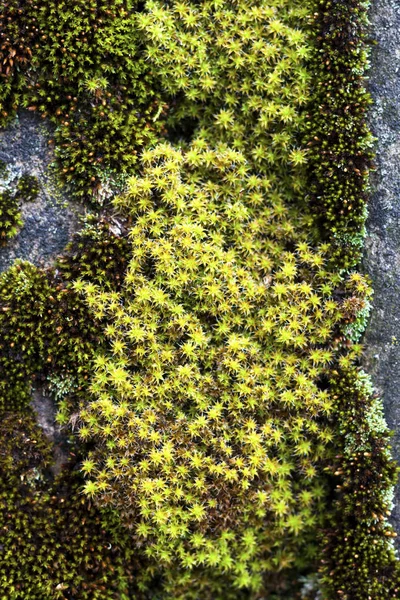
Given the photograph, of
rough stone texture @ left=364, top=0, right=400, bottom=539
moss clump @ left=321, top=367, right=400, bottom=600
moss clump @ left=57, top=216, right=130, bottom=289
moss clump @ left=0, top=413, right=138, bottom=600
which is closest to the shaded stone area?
moss clump @ left=0, top=413, right=138, bottom=600

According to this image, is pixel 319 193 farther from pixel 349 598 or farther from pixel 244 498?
pixel 349 598

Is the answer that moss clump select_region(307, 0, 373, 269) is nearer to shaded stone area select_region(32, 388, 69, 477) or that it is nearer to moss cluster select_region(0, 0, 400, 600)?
moss cluster select_region(0, 0, 400, 600)

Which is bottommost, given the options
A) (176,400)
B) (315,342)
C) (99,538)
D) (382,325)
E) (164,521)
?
(99,538)

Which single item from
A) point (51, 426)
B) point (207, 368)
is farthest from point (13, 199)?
point (207, 368)

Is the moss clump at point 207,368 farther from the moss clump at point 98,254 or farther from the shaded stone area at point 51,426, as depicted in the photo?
the shaded stone area at point 51,426

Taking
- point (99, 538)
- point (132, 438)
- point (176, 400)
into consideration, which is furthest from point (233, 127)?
point (99, 538)

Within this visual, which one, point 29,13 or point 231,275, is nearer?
point 29,13

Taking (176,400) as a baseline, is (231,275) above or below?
above

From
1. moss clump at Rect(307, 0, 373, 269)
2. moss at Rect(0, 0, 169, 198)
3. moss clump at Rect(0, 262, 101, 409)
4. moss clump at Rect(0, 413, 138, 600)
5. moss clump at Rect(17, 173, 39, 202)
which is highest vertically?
moss clump at Rect(307, 0, 373, 269)
